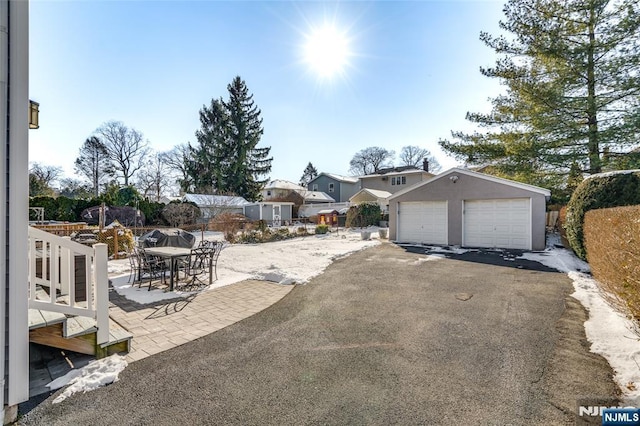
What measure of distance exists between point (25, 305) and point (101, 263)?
0.84 meters

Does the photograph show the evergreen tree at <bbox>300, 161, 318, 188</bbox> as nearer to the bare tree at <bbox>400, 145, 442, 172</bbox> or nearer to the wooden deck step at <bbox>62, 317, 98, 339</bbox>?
the bare tree at <bbox>400, 145, 442, 172</bbox>

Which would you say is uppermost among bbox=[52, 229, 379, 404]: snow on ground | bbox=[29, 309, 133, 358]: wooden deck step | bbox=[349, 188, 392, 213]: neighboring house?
bbox=[349, 188, 392, 213]: neighboring house

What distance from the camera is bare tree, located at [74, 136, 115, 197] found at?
3247cm

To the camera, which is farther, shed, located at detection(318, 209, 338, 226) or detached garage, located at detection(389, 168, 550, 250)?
shed, located at detection(318, 209, 338, 226)

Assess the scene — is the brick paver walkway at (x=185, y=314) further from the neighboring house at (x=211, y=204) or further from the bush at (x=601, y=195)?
the neighboring house at (x=211, y=204)

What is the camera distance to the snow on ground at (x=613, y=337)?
2821mm

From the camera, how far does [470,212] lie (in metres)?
12.7

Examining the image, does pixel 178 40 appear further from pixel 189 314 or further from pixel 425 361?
pixel 425 361

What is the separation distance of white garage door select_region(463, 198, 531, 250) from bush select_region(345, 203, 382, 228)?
1099 cm

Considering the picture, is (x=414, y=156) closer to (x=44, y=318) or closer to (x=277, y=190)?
(x=277, y=190)

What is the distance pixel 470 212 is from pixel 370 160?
38102mm

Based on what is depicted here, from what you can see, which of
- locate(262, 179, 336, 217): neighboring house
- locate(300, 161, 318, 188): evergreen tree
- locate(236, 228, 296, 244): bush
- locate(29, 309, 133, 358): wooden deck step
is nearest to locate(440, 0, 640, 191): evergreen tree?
locate(236, 228, 296, 244): bush

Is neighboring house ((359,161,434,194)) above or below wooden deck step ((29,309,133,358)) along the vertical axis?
above

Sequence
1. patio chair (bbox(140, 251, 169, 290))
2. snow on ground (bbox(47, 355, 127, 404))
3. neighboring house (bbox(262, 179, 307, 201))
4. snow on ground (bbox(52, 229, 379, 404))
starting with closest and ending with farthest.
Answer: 1. snow on ground (bbox(47, 355, 127, 404))
2. snow on ground (bbox(52, 229, 379, 404))
3. patio chair (bbox(140, 251, 169, 290))
4. neighboring house (bbox(262, 179, 307, 201))
